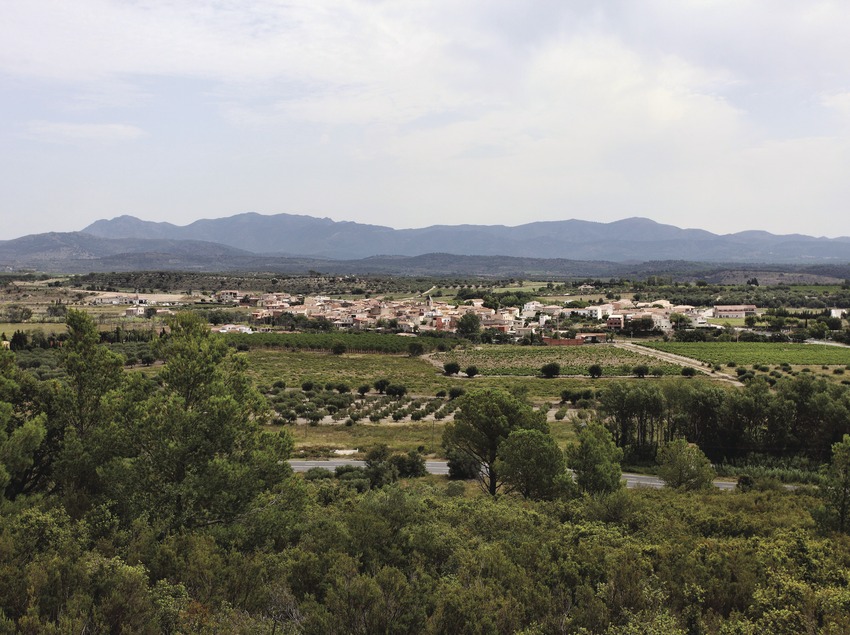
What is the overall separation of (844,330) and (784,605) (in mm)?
82883

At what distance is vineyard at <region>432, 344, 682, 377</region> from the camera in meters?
55.8

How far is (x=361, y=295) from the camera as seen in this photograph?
468ft

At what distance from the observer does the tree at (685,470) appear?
20.6m

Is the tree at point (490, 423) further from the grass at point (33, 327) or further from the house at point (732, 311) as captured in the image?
the house at point (732, 311)

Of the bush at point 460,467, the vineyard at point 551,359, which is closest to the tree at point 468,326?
the vineyard at point 551,359

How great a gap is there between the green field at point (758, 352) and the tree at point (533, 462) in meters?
47.0

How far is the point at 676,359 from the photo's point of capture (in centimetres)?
6134

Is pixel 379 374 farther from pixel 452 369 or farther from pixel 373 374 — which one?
pixel 452 369

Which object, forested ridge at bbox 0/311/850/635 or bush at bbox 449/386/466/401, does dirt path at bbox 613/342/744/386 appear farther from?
forested ridge at bbox 0/311/850/635

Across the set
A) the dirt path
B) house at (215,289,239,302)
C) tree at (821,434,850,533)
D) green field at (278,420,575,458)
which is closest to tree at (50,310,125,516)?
green field at (278,420,575,458)

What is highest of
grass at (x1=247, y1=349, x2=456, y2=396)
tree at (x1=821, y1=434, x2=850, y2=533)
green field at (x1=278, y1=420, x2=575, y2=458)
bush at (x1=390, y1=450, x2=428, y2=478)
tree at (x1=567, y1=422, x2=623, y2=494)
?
tree at (x1=821, y1=434, x2=850, y2=533)

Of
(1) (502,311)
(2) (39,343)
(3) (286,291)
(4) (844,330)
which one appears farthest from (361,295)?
(4) (844,330)

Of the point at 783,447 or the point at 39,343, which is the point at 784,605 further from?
the point at 39,343

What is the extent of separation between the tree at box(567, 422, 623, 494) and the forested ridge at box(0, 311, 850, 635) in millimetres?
2381
